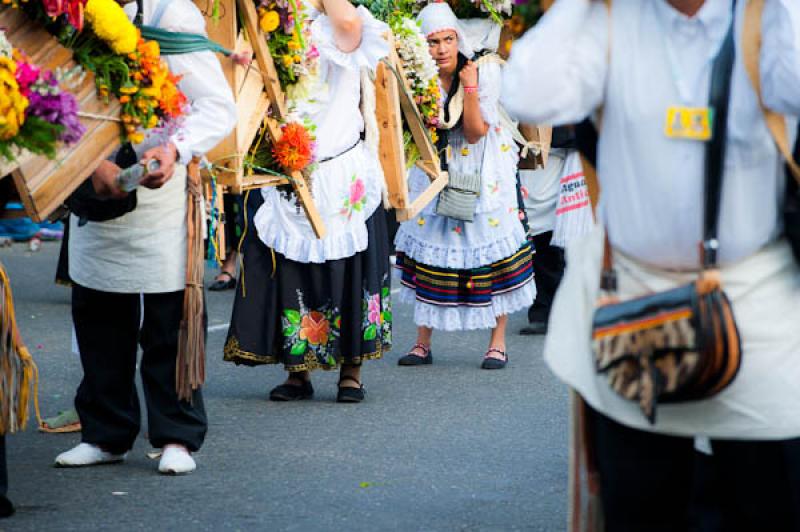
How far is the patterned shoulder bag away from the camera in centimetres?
299

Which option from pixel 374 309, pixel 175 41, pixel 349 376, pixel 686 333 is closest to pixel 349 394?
pixel 349 376

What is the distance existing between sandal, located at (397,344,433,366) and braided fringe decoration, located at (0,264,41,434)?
409 centimetres

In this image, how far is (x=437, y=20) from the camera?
845 cm

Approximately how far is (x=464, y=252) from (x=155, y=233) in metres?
3.42

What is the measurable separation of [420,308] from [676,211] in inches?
227

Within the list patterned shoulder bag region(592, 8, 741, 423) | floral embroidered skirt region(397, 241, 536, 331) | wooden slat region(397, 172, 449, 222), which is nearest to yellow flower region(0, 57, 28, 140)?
A: patterned shoulder bag region(592, 8, 741, 423)

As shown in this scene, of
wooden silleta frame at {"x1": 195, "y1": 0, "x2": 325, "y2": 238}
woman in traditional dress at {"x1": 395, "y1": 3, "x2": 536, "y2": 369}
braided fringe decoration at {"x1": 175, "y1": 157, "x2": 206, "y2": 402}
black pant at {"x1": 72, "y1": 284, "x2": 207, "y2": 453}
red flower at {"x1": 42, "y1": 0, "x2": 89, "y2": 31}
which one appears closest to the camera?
red flower at {"x1": 42, "y1": 0, "x2": 89, "y2": 31}

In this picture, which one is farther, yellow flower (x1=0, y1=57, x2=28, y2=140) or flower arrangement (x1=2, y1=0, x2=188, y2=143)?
flower arrangement (x1=2, y1=0, x2=188, y2=143)

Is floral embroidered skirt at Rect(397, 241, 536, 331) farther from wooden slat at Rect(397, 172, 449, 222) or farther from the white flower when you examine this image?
the white flower

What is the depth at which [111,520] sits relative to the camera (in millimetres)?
5133

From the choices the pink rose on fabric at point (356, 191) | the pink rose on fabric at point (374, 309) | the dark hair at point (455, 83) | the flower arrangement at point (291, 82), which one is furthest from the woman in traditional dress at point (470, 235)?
the flower arrangement at point (291, 82)

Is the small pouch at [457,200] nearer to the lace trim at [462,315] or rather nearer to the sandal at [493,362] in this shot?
the lace trim at [462,315]

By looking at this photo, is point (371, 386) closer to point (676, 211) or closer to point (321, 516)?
point (321, 516)

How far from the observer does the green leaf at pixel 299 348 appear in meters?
7.36
